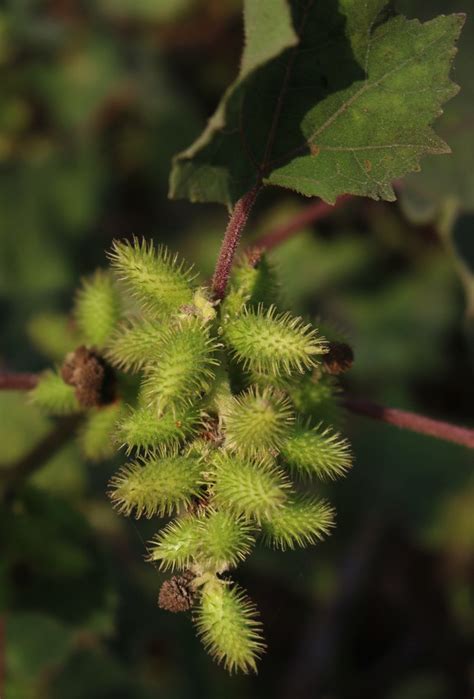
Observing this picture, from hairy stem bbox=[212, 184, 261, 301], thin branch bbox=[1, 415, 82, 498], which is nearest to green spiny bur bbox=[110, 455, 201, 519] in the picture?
hairy stem bbox=[212, 184, 261, 301]

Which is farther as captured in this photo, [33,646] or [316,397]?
[33,646]

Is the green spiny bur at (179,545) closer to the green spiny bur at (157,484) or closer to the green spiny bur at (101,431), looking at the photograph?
the green spiny bur at (157,484)

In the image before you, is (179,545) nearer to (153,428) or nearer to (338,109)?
(153,428)

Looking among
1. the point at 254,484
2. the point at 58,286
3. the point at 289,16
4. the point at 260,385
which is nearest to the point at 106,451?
the point at 260,385

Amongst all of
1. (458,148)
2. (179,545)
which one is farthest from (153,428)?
(458,148)

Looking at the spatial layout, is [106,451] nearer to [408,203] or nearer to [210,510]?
[210,510]

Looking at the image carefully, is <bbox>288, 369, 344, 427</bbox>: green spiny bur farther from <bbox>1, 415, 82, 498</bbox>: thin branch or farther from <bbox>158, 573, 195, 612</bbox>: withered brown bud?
<bbox>1, 415, 82, 498</bbox>: thin branch
